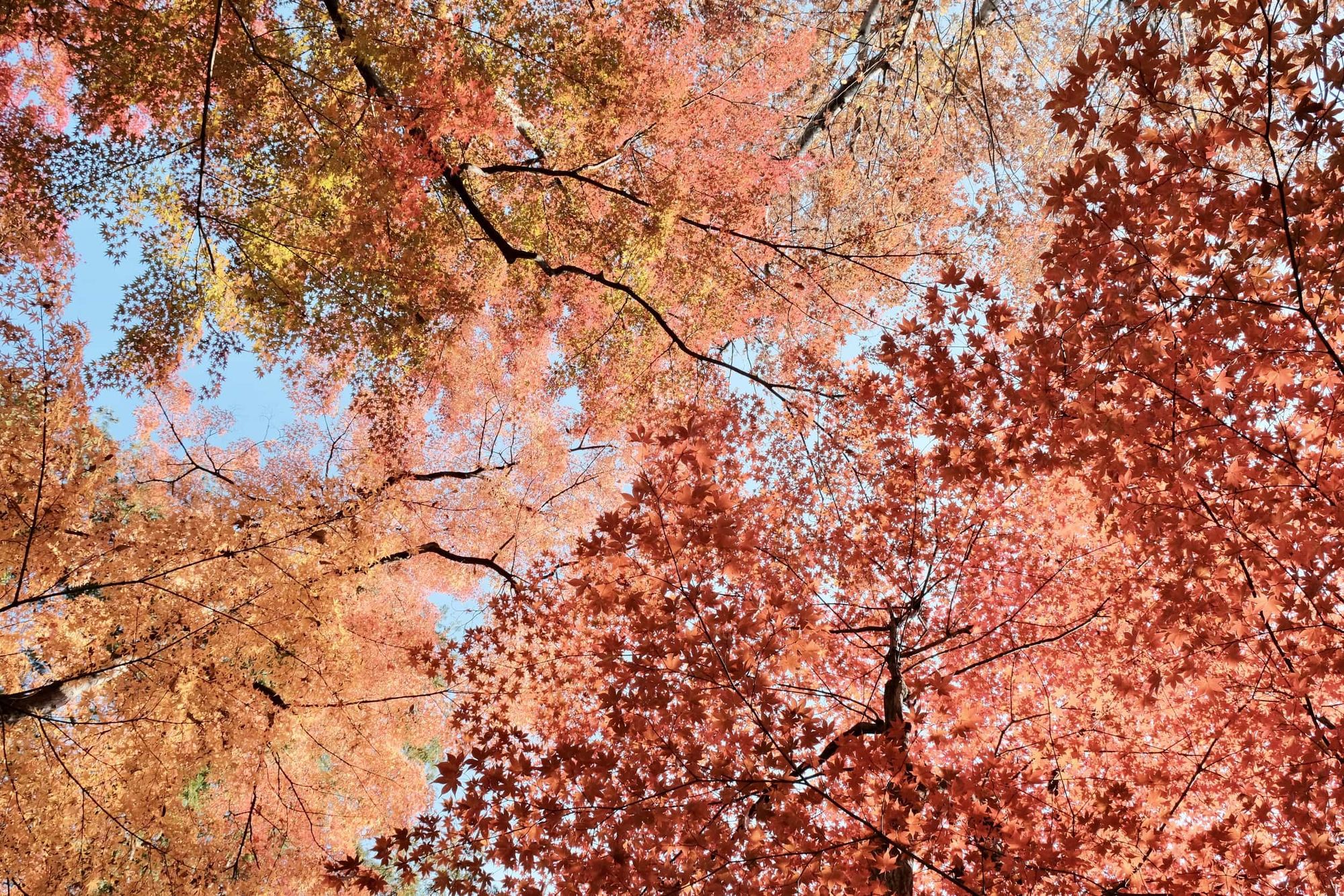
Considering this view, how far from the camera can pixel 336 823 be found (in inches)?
382

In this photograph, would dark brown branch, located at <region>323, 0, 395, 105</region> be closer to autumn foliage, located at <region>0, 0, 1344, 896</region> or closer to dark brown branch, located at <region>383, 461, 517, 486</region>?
autumn foliage, located at <region>0, 0, 1344, 896</region>

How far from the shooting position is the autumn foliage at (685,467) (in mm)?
3607

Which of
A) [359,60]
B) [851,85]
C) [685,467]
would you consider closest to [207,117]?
[359,60]

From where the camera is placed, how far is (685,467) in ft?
12.3

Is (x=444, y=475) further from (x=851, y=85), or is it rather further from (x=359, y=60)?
(x=851, y=85)

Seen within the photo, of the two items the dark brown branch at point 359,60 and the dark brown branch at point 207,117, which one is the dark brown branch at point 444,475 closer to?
the dark brown branch at point 207,117

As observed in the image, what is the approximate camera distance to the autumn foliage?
3607 millimetres

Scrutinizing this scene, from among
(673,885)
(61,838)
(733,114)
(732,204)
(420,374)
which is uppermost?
(733,114)

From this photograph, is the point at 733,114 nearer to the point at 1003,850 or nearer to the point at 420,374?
the point at 420,374

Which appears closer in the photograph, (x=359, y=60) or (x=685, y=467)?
(x=685, y=467)

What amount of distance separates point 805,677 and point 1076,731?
242 centimetres

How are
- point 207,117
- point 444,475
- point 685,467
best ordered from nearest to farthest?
point 685,467, point 207,117, point 444,475

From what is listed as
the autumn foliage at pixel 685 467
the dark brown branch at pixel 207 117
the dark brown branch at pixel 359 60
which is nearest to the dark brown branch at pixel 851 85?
the autumn foliage at pixel 685 467

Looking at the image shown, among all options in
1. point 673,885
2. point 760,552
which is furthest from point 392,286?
point 673,885
